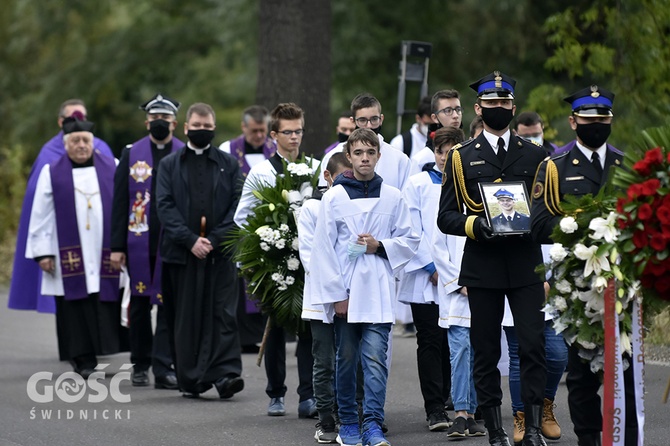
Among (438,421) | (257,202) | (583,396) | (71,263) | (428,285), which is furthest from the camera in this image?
(71,263)

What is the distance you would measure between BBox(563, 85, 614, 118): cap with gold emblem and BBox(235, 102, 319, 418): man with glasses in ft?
10.2

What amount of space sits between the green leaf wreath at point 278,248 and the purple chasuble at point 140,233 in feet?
6.91

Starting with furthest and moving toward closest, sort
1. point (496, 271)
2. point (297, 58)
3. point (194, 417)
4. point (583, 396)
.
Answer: point (297, 58), point (194, 417), point (496, 271), point (583, 396)

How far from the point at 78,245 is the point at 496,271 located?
19.6 feet

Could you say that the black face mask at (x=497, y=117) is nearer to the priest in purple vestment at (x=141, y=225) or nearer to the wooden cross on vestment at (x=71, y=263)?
the priest in purple vestment at (x=141, y=225)

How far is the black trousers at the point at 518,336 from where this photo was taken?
842 centimetres

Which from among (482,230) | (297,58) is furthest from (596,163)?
(297,58)

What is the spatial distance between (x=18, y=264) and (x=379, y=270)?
623 centimetres

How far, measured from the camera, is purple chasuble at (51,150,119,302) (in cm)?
1312

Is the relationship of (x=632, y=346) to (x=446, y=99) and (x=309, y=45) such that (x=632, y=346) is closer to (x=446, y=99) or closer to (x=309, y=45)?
(x=446, y=99)

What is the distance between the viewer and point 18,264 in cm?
1409

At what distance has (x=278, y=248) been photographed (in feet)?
33.9

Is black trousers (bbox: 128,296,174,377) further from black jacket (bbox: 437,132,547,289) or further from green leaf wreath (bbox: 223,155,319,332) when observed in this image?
black jacket (bbox: 437,132,547,289)

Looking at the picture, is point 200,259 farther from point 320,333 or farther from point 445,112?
point 445,112
